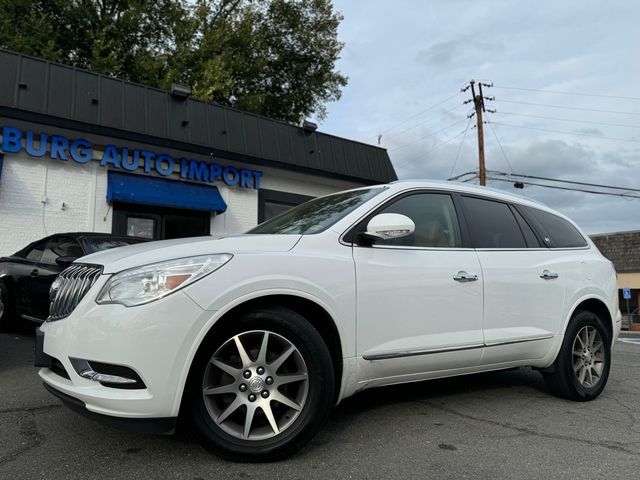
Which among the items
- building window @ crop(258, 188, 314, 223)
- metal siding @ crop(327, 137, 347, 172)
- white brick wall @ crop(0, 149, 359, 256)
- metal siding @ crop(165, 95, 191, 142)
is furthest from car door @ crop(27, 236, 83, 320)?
metal siding @ crop(327, 137, 347, 172)

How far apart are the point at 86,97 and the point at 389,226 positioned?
28.3 ft

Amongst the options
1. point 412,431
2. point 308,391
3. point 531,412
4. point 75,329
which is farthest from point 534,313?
point 75,329

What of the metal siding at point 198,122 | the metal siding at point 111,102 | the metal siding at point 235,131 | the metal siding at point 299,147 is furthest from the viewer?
the metal siding at point 299,147

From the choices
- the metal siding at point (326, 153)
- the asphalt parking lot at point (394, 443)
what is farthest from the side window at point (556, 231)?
the metal siding at point (326, 153)

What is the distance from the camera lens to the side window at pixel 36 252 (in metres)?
6.60

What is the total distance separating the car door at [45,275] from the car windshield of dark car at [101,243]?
0.11 meters

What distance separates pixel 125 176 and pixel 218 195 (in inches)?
83.8

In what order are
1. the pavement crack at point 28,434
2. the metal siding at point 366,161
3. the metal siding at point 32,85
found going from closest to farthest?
1. the pavement crack at point 28,434
2. the metal siding at point 32,85
3. the metal siding at point 366,161

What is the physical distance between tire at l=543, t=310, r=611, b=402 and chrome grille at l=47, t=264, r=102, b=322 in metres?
3.60

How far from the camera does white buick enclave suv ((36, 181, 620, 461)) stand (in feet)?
8.25

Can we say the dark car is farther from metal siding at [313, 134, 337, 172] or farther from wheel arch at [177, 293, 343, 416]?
metal siding at [313, 134, 337, 172]

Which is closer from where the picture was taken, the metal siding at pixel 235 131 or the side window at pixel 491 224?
the side window at pixel 491 224

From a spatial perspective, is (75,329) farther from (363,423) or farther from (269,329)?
(363,423)

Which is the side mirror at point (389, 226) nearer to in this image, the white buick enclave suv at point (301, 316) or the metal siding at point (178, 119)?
the white buick enclave suv at point (301, 316)
